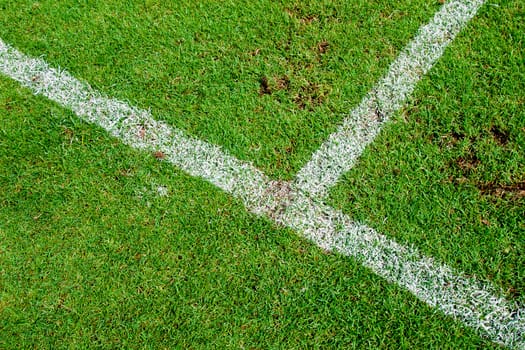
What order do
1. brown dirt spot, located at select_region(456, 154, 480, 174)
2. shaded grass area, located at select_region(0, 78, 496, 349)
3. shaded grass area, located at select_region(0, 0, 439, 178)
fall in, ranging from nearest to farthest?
shaded grass area, located at select_region(0, 78, 496, 349)
brown dirt spot, located at select_region(456, 154, 480, 174)
shaded grass area, located at select_region(0, 0, 439, 178)

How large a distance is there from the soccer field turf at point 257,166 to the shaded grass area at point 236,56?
0.01m

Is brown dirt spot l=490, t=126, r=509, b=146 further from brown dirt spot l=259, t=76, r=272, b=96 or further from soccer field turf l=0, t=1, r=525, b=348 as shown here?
brown dirt spot l=259, t=76, r=272, b=96

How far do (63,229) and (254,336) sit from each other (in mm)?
1272

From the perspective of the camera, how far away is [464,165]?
9.20 ft

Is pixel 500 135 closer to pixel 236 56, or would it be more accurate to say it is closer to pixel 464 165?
pixel 464 165

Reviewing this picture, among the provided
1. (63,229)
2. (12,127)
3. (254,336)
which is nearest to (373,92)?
(254,336)

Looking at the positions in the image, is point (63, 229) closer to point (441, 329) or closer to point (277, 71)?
point (277, 71)

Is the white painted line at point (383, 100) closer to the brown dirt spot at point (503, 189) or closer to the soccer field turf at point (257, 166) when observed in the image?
the soccer field turf at point (257, 166)

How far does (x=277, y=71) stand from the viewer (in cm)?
309

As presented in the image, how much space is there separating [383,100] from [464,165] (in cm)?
Answer: 59

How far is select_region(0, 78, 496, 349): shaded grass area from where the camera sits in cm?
265

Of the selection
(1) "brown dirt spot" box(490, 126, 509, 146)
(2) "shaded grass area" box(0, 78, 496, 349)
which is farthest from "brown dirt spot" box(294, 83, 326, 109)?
(1) "brown dirt spot" box(490, 126, 509, 146)

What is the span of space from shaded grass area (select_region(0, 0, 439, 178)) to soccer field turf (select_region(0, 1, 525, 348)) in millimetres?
12

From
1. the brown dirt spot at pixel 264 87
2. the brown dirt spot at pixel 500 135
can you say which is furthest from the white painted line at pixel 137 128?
the brown dirt spot at pixel 500 135
